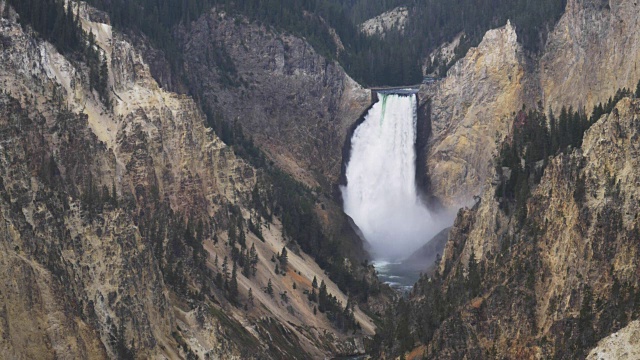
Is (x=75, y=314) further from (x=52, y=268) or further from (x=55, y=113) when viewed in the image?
(x=55, y=113)

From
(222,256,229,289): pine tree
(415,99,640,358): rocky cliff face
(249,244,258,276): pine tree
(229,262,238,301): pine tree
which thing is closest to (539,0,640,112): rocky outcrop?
(415,99,640,358): rocky cliff face

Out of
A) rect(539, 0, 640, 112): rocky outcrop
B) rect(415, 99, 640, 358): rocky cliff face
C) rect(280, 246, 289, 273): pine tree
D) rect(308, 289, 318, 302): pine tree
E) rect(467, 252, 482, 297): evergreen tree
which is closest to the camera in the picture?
rect(415, 99, 640, 358): rocky cliff face

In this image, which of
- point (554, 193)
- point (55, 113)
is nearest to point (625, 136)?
point (554, 193)

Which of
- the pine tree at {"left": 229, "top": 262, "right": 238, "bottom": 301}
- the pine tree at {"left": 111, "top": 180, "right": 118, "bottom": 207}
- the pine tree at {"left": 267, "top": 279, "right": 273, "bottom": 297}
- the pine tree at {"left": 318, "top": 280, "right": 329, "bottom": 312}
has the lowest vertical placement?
the pine tree at {"left": 318, "top": 280, "right": 329, "bottom": 312}

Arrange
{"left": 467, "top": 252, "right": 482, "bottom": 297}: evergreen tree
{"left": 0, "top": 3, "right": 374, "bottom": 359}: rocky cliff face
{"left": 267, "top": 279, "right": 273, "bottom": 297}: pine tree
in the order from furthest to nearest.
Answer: {"left": 267, "top": 279, "right": 273, "bottom": 297}: pine tree < {"left": 467, "top": 252, "right": 482, "bottom": 297}: evergreen tree < {"left": 0, "top": 3, "right": 374, "bottom": 359}: rocky cliff face

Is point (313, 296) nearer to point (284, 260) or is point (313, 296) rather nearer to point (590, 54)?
point (284, 260)

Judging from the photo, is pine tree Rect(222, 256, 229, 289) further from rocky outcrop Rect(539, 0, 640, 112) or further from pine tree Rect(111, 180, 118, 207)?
rocky outcrop Rect(539, 0, 640, 112)

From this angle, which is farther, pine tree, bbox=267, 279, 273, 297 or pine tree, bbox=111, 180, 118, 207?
pine tree, bbox=267, 279, 273, 297
